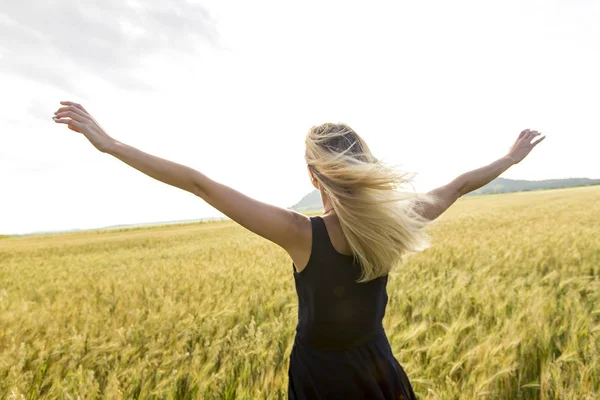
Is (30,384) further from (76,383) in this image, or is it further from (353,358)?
(353,358)

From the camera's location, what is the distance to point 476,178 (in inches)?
88.6

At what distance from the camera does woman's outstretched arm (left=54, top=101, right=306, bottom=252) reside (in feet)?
4.64

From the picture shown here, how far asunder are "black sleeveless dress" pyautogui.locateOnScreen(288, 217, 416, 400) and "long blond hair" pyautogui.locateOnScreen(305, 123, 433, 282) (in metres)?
0.09

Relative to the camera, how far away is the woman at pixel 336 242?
4.75 feet

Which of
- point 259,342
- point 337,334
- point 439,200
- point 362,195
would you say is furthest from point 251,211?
point 259,342

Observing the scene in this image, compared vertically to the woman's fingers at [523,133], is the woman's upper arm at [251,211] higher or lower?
lower

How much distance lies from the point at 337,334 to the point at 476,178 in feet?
4.24

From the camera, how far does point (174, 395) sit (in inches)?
89.1

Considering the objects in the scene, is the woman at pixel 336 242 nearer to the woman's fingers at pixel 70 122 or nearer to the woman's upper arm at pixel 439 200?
the woman's fingers at pixel 70 122

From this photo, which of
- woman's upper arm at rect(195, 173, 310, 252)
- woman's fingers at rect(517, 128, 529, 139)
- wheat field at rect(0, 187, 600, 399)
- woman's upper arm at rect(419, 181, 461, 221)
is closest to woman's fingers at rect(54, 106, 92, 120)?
woman's upper arm at rect(195, 173, 310, 252)

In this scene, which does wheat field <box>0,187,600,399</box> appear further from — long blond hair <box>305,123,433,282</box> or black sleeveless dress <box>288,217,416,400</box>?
long blond hair <box>305,123,433,282</box>

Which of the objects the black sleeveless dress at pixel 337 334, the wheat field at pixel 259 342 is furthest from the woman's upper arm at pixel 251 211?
the wheat field at pixel 259 342

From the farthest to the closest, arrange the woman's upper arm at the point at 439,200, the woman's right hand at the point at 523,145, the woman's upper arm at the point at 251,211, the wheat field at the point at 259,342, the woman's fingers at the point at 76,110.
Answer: the woman's right hand at the point at 523,145, the wheat field at the point at 259,342, the woman's upper arm at the point at 439,200, the woman's fingers at the point at 76,110, the woman's upper arm at the point at 251,211

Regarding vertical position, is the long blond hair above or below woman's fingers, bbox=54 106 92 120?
below
